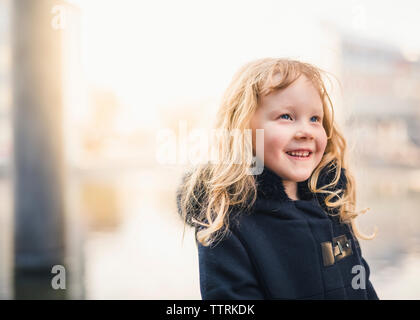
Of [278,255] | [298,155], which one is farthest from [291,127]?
[278,255]

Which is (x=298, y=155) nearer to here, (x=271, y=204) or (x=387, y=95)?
(x=271, y=204)

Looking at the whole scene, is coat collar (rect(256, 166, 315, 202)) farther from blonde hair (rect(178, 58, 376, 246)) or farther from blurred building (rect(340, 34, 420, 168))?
blurred building (rect(340, 34, 420, 168))

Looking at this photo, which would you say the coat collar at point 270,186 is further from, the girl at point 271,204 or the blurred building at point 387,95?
the blurred building at point 387,95

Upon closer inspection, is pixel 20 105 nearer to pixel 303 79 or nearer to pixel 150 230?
pixel 150 230

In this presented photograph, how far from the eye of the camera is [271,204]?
45.3 inches

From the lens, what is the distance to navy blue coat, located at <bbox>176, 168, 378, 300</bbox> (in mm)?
1076

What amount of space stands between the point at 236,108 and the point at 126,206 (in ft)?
26.6

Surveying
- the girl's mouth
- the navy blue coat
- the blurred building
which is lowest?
the navy blue coat

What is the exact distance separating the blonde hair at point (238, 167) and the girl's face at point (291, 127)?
0.02 metres

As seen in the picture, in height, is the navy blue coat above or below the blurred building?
below

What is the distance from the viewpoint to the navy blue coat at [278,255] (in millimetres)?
1076

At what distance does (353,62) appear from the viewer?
2652cm

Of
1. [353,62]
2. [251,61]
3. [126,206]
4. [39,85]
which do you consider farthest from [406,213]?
[353,62]

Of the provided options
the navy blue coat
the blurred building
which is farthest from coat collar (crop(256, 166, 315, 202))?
the blurred building
